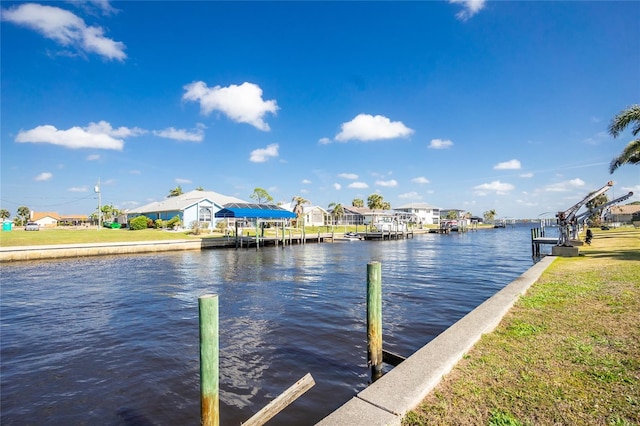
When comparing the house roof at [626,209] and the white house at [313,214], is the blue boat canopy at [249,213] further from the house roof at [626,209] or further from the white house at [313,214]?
the house roof at [626,209]

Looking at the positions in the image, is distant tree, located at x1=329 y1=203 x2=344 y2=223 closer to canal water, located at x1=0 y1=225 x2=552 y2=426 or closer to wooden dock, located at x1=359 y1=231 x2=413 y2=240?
wooden dock, located at x1=359 y1=231 x2=413 y2=240

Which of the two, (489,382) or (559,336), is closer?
(489,382)

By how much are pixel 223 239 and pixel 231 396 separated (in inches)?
1365

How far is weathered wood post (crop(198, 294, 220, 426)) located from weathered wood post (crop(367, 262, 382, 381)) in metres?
3.26

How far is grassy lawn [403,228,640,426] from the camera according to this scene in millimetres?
3779

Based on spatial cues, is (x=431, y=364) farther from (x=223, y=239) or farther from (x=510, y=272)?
(x=223, y=239)

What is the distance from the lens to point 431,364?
508 cm

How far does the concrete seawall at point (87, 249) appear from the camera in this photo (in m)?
25.6

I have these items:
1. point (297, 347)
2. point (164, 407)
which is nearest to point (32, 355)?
point (164, 407)

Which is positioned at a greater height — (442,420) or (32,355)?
(442,420)

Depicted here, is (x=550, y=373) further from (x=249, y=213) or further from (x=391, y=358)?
(x=249, y=213)

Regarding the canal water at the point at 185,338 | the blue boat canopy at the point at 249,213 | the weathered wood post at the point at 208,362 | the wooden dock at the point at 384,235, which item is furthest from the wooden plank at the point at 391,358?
the wooden dock at the point at 384,235

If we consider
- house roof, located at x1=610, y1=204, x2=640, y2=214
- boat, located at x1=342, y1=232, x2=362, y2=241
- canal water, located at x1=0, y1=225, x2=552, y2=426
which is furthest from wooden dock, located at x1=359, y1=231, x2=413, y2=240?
house roof, located at x1=610, y1=204, x2=640, y2=214

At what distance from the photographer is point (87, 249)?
29016 mm
